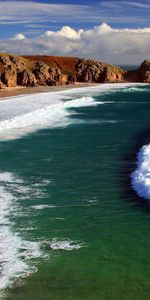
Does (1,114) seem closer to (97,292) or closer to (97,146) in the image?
(97,146)

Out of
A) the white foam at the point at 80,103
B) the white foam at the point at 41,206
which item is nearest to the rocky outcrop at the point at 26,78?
the white foam at the point at 80,103

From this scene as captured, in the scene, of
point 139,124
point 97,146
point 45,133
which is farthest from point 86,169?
point 139,124

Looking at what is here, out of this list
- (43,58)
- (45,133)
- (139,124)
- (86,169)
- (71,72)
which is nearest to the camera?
(86,169)

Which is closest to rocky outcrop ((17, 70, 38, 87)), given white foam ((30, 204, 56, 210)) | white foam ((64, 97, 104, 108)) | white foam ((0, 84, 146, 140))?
white foam ((64, 97, 104, 108))

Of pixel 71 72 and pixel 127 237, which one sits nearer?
pixel 127 237

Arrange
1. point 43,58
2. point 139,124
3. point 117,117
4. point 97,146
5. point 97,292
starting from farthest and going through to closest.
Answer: point 43,58 < point 117,117 < point 139,124 < point 97,146 < point 97,292

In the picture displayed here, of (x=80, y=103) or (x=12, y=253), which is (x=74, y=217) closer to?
(x=12, y=253)

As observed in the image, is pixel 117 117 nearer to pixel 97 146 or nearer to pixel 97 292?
pixel 97 146
